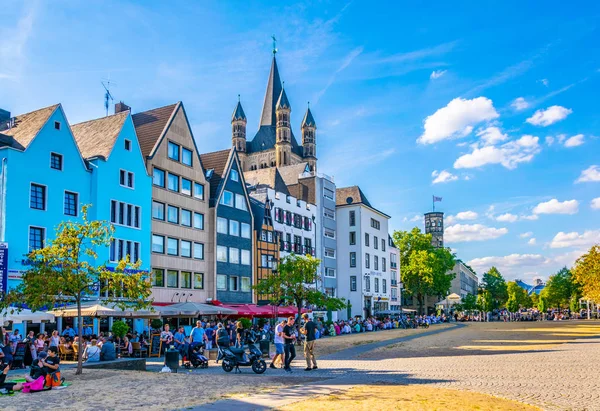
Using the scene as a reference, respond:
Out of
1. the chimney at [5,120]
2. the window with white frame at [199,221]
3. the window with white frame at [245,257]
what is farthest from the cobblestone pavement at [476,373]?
the window with white frame at [245,257]

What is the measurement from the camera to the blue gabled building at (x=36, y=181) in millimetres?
32219

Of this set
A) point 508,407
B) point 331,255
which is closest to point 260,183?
point 331,255

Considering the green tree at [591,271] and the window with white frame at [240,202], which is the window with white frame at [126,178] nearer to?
the window with white frame at [240,202]

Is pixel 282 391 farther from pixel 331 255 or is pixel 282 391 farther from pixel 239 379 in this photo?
pixel 331 255

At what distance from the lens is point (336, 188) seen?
8138cm

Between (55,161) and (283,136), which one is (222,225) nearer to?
(55,161)

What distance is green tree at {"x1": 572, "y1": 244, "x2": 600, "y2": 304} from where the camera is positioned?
168 ft

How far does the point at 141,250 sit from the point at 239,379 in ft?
81.5

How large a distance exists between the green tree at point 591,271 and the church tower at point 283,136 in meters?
91.3

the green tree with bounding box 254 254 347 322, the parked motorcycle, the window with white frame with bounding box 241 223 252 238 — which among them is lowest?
the parked motorcycle

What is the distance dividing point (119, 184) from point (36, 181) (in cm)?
663

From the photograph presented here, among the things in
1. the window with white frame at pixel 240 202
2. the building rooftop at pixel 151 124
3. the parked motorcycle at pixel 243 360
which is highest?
the building rooftop at pixel 151 124

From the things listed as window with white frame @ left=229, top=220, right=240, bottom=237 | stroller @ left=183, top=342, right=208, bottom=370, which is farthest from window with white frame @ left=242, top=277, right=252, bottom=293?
stroller @ left=183, top=342, right=208, bottom=370

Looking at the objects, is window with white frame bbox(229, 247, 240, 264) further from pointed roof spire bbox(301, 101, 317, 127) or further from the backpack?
pointed roof spire bbox(301, 101, 317, 127)
